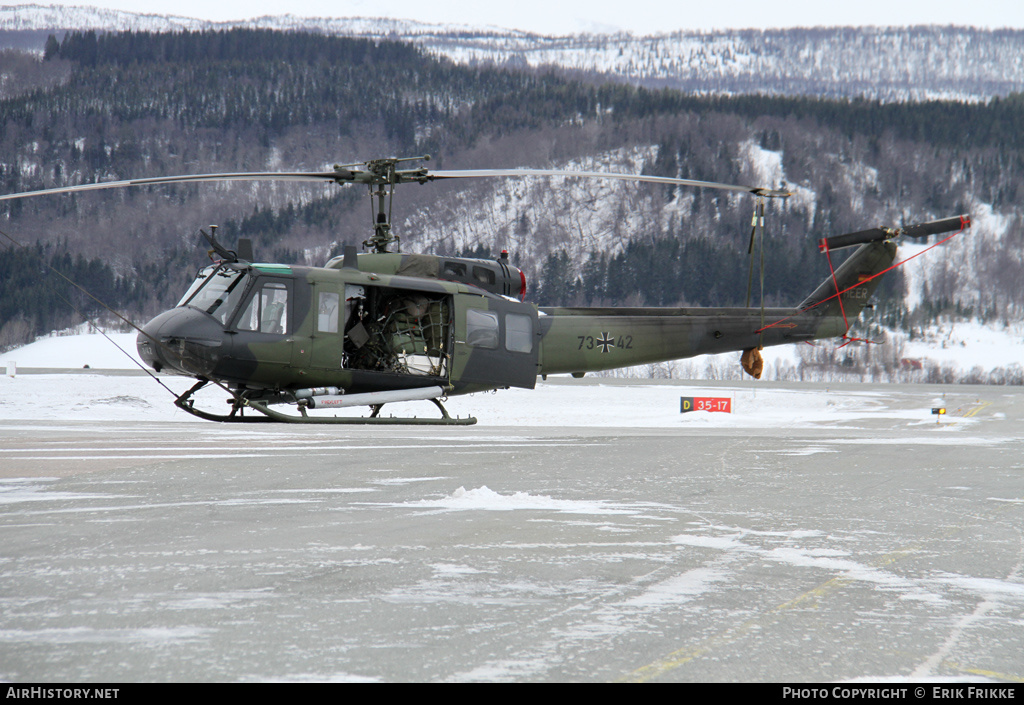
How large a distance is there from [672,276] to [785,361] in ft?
130

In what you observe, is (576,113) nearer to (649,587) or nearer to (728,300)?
(728,300)

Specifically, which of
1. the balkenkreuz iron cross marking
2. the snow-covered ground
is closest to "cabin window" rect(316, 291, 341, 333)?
the balkenkreuz iron cross marking

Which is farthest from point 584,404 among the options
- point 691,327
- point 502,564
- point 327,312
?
point 502,564

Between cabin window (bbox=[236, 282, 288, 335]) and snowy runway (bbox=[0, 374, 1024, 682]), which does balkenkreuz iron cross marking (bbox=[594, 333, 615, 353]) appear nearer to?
snowy runway (bbox=[0, 374, 1024, 682])

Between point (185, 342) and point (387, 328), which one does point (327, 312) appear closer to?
point (387, 328)

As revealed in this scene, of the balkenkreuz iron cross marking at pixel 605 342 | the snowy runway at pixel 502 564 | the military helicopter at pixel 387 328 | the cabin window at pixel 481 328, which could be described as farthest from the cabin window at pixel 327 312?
Result: the balkenkreuz iron cross marking at pixel 605 342

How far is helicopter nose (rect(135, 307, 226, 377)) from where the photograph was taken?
A: 12188 millimetres

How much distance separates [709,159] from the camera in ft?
515

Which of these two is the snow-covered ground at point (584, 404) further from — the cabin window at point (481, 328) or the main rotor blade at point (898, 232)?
the cabin window at point (481, 328)

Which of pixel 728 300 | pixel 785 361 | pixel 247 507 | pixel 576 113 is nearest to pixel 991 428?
pixel 247 507

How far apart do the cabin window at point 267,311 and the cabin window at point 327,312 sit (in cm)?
49

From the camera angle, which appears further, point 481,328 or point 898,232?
point 898,232

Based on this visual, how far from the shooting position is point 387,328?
1416 cm

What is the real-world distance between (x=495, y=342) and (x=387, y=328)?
175 centimetres
